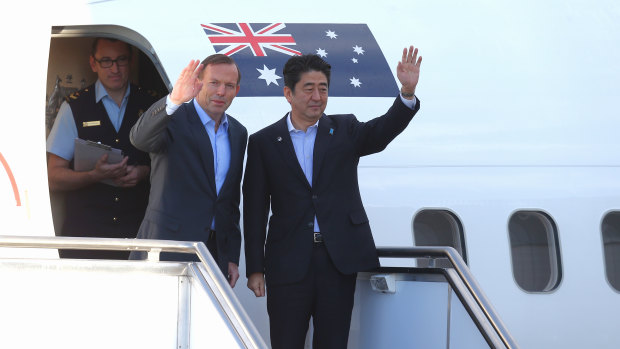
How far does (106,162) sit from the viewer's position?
561cm

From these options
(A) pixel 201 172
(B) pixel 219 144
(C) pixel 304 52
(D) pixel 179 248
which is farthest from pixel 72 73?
(D) pixel 179 248

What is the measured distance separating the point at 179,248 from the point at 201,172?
86 cm

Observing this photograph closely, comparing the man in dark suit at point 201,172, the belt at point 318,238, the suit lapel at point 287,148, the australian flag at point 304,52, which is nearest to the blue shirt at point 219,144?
the man in dark suit at point 201,172

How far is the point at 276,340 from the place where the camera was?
4977 mm

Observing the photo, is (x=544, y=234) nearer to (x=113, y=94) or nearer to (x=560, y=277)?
(x=560, y=277)

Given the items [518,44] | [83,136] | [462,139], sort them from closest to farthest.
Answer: [83,136] < [462,139] < [518,44]

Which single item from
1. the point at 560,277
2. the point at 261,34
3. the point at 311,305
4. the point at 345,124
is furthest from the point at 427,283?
the point at 261,34

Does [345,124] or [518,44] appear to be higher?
[518,44]

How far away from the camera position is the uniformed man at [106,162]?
572cm

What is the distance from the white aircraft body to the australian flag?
0.05ft

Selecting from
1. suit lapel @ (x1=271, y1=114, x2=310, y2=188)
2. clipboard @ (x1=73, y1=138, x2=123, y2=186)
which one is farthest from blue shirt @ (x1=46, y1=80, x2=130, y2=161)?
suit lapel @ (x1=271, y1=114, x2=310, y2=188)

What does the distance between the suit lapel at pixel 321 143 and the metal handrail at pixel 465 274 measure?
608 millimetres

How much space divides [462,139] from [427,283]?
58.9 inches

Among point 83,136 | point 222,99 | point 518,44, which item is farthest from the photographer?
point 518,44
